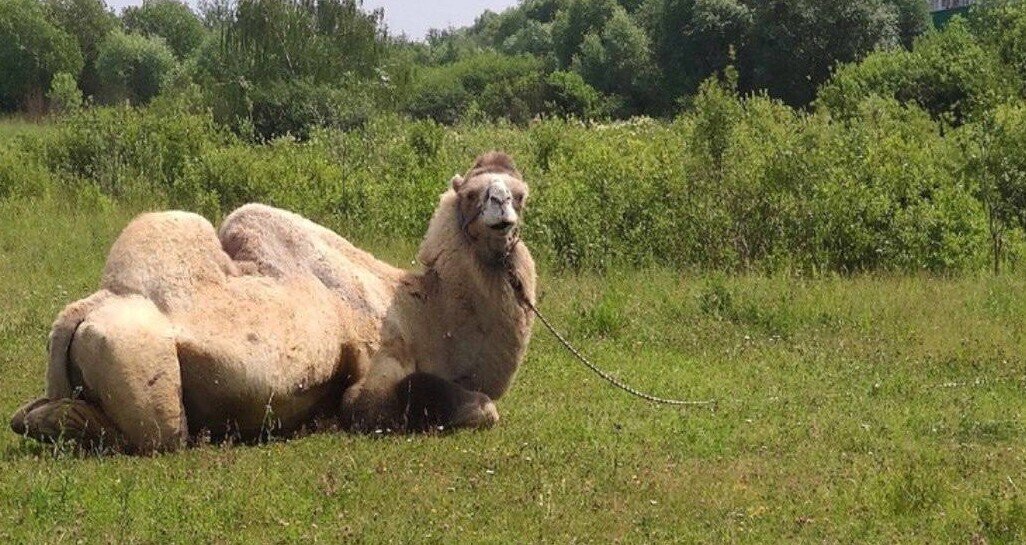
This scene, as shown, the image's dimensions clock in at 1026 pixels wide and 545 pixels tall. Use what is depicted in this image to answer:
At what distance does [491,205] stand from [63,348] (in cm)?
293

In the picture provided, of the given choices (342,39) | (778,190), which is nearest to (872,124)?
(778,190)

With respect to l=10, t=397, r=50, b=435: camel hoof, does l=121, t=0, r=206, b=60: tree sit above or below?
above

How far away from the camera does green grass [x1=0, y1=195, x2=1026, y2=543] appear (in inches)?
305

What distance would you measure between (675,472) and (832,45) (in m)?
60.0

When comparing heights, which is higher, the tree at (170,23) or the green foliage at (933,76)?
the tree at (170,23)

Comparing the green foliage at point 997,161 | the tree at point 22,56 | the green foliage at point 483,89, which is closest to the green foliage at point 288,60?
the green foliage at point 483,89

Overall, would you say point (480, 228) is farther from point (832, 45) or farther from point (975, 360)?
point (832, 45)

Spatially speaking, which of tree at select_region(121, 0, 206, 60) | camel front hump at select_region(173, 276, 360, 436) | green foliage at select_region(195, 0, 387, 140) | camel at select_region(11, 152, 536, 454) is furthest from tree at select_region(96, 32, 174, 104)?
camel front hump at select_region(173, 276, 360, 436)

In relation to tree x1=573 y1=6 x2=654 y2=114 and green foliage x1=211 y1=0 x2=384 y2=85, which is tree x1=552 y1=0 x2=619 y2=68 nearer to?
tree x1=573 y1=6 x2=654 y2=114

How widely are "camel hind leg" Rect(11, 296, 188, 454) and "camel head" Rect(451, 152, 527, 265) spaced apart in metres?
2.38

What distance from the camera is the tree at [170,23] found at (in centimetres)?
12862

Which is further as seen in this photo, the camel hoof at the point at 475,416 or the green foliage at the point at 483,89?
the green foliage at the point at 483,89

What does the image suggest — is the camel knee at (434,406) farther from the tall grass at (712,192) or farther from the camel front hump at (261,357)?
the tall grass at (712,192)

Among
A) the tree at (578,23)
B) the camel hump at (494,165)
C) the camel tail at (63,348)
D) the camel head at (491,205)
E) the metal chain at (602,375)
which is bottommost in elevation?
the metal chain at (602,375)
